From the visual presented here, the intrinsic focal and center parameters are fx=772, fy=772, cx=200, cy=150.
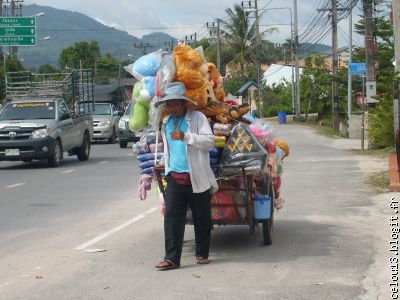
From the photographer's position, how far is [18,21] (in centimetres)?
4019

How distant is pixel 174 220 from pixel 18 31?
3441 centimetres

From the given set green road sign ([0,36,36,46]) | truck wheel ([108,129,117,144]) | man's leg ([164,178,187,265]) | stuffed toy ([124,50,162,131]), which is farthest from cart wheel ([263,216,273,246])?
green road sign ([0,36,36,46])

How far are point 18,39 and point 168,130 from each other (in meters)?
34.2

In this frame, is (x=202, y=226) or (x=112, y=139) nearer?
(x=202, y=226)

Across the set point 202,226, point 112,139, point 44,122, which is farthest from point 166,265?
point 112,139

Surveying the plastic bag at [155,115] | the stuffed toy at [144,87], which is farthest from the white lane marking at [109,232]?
the plastic bag at [155,115]

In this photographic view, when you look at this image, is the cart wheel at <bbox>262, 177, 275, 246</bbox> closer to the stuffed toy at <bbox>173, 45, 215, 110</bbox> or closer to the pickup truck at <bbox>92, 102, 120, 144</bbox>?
the stuffed toy at <bbox>173, 45, 215, 110</bbox>

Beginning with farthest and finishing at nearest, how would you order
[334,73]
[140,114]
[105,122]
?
[334,73] → [105,122] → [140,114]

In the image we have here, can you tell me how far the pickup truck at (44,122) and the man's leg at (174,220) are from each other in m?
13.2

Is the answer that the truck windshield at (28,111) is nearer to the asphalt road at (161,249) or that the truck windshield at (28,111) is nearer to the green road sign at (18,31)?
the asphalt road at (161,249)

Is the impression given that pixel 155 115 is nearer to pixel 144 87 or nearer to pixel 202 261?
pixel 144 87

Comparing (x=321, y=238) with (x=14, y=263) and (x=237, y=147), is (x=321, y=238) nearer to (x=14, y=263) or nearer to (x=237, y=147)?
Answer: (x=237, y=147)

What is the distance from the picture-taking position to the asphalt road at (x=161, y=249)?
7023 mm

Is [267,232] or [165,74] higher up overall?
[165,74]
